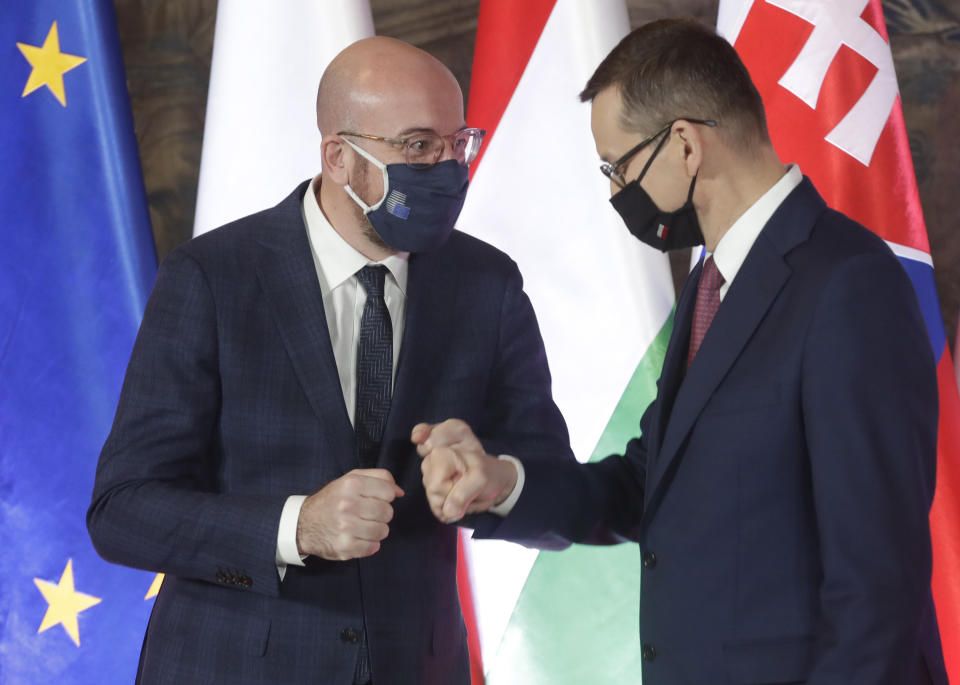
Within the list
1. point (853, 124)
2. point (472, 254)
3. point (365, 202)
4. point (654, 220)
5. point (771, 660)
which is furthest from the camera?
point (853, 124)

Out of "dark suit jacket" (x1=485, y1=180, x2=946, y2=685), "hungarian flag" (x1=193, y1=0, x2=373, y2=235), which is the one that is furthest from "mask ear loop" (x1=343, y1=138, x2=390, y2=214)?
"hungarian flag" (x1=193, y1=0, x2=373, y2=235)

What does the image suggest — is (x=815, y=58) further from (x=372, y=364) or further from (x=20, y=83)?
(x=20, y=83)

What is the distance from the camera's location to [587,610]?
2562 millimetres

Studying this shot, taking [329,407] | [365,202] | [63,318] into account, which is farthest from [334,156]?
[63,318]

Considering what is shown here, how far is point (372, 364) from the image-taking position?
5.85 feet

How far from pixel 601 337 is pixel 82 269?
1420mm

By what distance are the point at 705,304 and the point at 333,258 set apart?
708 mm

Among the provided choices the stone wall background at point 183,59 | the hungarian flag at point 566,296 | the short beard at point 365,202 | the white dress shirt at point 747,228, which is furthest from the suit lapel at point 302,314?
the stone wall background at point 183,59

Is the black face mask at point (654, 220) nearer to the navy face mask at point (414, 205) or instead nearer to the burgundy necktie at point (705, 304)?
the burgundy necktie at point (705, 304)

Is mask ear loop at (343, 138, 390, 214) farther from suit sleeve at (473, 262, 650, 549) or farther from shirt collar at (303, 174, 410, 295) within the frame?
suit sleeve at (473, 262, 650, 549)

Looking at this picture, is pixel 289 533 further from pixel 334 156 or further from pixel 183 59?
pixel 183 59

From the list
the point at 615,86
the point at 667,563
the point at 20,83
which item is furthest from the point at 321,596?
the point at 20,83

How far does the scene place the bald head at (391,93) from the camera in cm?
188

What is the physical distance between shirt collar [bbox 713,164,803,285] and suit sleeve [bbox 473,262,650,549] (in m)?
0.43
